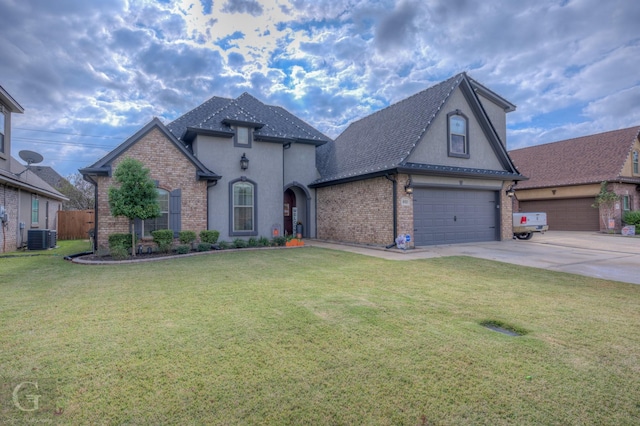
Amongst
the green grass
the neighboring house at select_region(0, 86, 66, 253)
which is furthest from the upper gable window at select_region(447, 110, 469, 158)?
the neighboring house at select_region(0, 86, 66, 253)

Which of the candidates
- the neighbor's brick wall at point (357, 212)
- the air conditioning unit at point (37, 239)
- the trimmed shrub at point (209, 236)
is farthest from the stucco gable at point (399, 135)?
the air conditioning unit at point (37, 239)

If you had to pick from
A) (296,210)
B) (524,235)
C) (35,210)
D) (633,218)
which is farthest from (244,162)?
(633,218)

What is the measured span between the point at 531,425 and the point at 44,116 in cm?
3055

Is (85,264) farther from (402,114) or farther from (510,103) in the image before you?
(510,103)

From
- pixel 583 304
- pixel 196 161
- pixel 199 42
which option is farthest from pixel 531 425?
pixel 199 42

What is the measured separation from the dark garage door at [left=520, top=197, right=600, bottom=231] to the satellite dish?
1127 inches

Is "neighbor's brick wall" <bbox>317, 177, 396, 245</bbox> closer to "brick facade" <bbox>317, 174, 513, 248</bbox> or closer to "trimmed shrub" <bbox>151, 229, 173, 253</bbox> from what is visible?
"brick facade" <bbox>317, 174, 513, 248</bbox>

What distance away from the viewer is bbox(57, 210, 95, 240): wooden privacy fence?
19500 millimetres

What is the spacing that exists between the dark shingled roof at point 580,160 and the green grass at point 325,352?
58.6 feet

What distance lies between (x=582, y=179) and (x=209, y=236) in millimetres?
21989

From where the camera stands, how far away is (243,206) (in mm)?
13828

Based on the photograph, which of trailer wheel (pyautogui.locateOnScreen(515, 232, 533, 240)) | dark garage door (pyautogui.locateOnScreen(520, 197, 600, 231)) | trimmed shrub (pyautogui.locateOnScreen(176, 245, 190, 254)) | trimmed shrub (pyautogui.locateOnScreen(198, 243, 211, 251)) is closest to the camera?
trimmed shrub (pyautogui.locateOnScreen(176, 245, 190, 254))

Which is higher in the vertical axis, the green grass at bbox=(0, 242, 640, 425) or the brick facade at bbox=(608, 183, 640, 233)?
the brick facade at bbox=(608, 183, 640, 233)

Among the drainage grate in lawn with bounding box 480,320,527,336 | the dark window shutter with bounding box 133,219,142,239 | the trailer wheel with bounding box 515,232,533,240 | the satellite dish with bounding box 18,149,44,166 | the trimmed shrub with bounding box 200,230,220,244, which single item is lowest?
the drainage grate in lawn with bounding box 480,320,527,336
